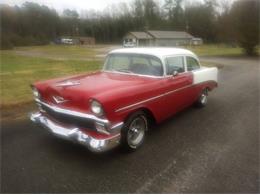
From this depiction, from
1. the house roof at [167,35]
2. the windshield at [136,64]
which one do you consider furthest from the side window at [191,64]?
the house roof at [167,35]

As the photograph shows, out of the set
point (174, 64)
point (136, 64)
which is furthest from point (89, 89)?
point (174, 64)

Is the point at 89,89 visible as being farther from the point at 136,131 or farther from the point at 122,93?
the point at 136,131

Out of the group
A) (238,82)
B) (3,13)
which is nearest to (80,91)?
(238,82)

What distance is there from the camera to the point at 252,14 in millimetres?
26188

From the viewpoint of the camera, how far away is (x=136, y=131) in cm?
417

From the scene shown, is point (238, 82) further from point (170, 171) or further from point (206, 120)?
point (170, 171)

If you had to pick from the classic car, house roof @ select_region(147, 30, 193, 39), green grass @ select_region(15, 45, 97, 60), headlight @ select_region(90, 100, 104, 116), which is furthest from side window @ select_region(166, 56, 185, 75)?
house roof @ select_region(147, 30, 193, 39)

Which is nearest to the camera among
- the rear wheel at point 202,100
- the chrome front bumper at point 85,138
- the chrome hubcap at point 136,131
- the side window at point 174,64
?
the chrome front bumper at point 85,138

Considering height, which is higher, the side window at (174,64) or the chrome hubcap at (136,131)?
the side window at (174,64)

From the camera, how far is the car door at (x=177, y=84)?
4.79 meters

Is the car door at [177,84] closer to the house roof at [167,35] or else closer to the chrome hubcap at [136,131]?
the chrome hubcap at [136,131]

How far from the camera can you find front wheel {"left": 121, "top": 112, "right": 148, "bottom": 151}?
3.84 metres

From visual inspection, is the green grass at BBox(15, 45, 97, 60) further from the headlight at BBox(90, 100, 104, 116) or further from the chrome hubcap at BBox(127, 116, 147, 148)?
the headlight at BBox(90, 100, 104, 116)

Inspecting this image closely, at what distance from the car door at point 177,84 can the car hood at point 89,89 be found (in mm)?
483
